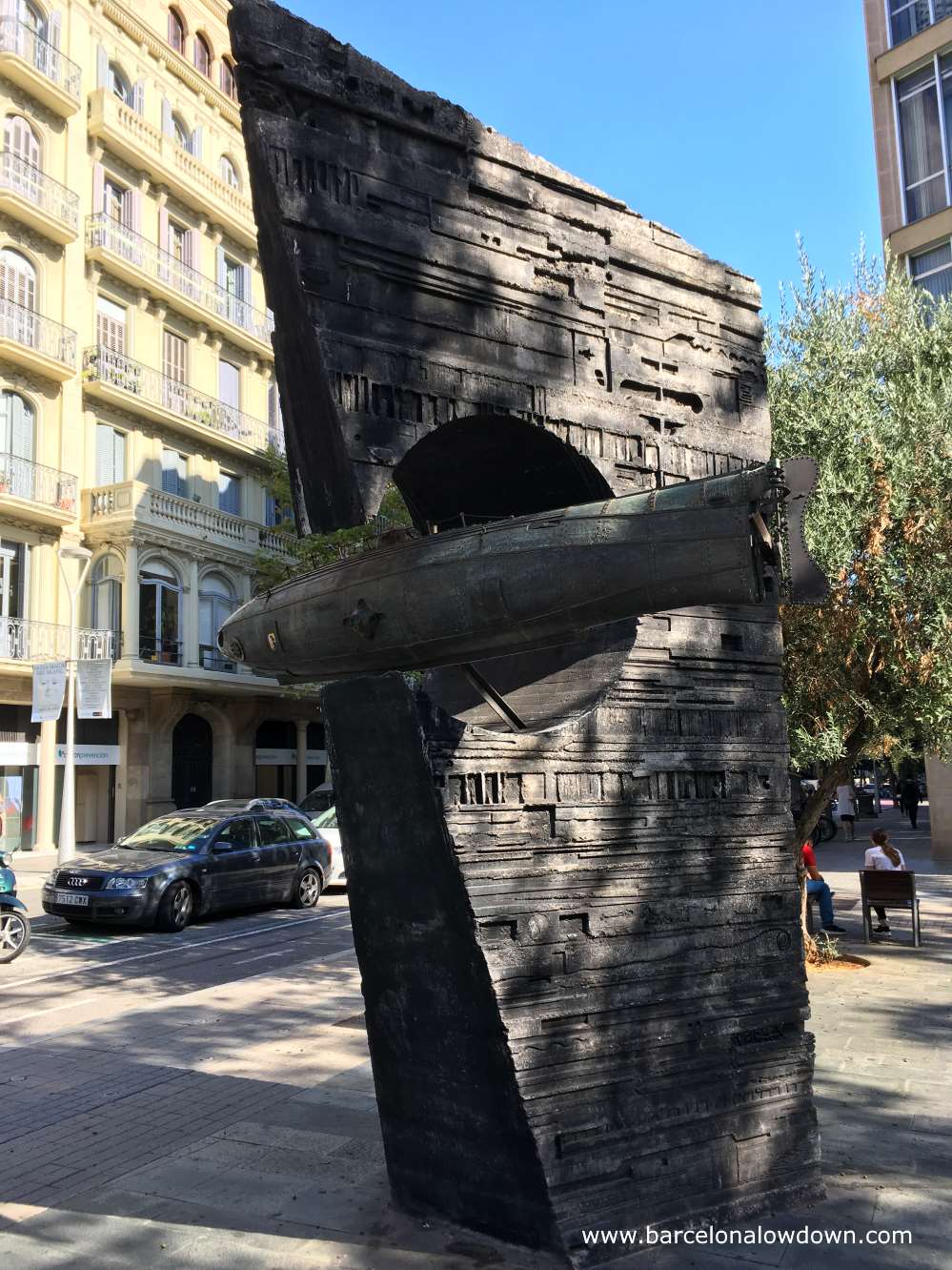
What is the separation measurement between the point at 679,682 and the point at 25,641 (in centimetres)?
2177

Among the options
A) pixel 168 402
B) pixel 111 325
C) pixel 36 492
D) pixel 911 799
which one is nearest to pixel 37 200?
pixel 111 325

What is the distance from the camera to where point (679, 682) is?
4988 mm

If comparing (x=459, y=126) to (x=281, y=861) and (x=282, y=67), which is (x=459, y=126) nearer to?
(x=282, y=67)

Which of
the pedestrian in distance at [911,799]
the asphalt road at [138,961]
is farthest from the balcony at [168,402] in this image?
the pedestrian in distance at [911,799]

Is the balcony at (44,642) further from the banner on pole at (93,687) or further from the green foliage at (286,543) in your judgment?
the green foliage at (286,543)

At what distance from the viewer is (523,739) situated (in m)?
4.43

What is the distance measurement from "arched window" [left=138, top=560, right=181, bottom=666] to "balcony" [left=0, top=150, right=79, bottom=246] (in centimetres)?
821

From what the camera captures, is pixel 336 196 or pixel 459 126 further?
pixel 459 126

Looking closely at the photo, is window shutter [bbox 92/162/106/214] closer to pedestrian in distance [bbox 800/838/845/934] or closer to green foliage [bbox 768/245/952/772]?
green foliage [bbox 768/245/952/772]

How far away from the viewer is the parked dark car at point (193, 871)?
44.1 ft

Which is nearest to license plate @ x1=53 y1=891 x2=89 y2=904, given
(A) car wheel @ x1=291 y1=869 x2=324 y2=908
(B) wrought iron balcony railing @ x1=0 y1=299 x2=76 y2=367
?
(A) car wheel @ x1=291 y1=869 x2=324 y2=908

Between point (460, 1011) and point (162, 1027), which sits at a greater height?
point (460, 1011)

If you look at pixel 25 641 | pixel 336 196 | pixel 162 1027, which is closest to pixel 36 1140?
pixel 162 1027

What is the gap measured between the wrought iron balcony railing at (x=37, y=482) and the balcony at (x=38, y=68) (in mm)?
8706
